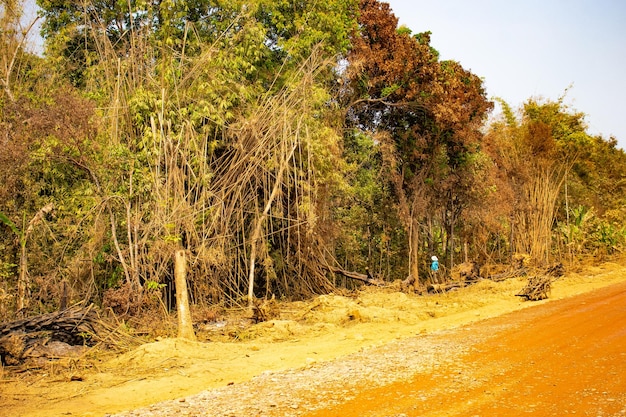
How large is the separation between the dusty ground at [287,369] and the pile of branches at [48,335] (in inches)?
16.4

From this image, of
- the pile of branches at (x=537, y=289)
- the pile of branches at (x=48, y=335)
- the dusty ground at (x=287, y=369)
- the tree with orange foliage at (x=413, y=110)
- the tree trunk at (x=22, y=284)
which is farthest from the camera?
the tree with orange foliage at (x=413, y=110)

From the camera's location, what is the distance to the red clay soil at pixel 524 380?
504 cm

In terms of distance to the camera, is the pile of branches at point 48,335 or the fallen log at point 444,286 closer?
the pile of branches at point 48,335

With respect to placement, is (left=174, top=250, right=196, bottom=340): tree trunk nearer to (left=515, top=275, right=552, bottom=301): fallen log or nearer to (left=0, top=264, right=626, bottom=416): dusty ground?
(left=0, top=264, right=626, bottom=416): dusty ground

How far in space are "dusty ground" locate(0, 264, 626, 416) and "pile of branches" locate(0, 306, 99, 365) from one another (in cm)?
42

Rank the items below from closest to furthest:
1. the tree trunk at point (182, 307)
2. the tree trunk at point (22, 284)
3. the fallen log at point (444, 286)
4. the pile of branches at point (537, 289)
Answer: the tree trunk at point (182, 307), the tree trunk at point (22, 284), the pile of branches at point (537, 289), the fallen log at point (444, 286)

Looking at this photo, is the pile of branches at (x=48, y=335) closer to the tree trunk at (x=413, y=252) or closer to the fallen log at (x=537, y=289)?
the fallen log at (x=537, y=289)

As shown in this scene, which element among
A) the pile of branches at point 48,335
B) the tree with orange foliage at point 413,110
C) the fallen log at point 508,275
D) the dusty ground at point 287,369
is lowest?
the fallen log at point 508,275

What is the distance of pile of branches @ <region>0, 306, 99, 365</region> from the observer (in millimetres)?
8062

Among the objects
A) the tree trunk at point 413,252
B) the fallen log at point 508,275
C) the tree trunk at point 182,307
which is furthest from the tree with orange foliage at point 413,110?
the tree trunk at point 182,307

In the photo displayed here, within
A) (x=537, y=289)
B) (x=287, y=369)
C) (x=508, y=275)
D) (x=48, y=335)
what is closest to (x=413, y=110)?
(x=508, y=275)

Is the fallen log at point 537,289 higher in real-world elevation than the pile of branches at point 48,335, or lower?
lower

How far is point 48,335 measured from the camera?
858 cm

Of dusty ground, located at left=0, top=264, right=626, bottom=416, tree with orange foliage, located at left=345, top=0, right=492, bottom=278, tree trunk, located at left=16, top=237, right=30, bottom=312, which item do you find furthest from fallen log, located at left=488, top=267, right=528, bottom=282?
tree trunk, located at left=16, top=237, right=30, bottom=312
